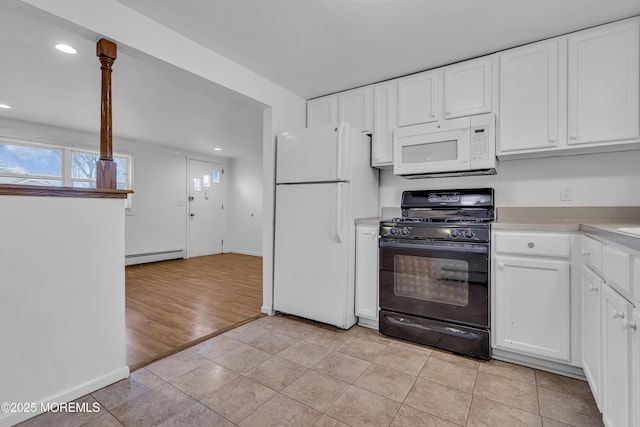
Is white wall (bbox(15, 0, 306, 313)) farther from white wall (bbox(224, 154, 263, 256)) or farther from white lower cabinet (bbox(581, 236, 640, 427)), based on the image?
white wall (bbox(224, 154, 263, 256))

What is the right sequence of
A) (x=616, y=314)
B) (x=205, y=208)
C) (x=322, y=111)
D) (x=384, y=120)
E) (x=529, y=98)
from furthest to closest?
(x=205, y=208) → (x=322, y=111) → (x=384, y=120) → (x=529, y=98) → (x=616, y=314)

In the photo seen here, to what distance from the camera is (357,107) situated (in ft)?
9.43

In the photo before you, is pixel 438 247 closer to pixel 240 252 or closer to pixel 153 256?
pixel 153 256

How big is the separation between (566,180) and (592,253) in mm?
1007

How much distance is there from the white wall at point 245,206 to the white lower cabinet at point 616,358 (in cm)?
580

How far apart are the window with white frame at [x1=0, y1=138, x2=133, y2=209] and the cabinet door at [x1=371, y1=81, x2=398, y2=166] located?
360cm

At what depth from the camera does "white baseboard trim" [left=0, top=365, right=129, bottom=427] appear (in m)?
1.38

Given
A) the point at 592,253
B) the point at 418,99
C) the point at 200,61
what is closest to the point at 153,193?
the point at 200,61

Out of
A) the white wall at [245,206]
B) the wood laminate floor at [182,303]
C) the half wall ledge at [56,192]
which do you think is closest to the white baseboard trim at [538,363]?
the wood laminate floor at [182,303]

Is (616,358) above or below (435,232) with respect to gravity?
below

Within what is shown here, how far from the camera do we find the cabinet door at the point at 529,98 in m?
2.05

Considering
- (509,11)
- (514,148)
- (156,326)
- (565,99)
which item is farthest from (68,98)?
(565,99)

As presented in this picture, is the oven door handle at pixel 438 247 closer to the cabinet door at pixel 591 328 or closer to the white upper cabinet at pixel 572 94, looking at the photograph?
the cabinet door at pixel 591 328

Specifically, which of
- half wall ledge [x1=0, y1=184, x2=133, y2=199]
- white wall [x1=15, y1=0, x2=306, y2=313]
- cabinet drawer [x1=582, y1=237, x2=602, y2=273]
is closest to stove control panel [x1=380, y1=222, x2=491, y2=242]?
cabinet drawer [x1=582, y1=237, x2=602, y2=273]
